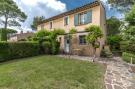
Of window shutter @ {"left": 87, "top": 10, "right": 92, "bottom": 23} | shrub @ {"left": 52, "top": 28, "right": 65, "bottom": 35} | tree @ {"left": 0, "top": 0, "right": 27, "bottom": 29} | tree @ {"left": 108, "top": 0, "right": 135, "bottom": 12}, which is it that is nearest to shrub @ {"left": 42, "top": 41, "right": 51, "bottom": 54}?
shrub @ {"left": 52, "top": 28, "right": 65, "bottom": 35}

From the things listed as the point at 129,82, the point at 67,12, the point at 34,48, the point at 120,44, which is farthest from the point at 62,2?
the point at 129,82

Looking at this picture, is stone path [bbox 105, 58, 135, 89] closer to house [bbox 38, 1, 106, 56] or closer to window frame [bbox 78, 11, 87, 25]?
house [bbox 38, 1, 106, 56]

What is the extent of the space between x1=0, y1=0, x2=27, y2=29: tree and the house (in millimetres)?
15876

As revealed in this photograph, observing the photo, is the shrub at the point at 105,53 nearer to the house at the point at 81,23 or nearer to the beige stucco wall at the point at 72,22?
the house at the point at 81,23

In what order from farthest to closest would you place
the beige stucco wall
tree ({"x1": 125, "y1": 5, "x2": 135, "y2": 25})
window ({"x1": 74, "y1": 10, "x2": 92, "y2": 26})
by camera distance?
window ({"x1": 74, "y1": 10, "x2": 92, "y2": 26}) → the beige stucco wall → tree ({"x1": 125, "y1": 5, "x2": 135, "y2": 25})

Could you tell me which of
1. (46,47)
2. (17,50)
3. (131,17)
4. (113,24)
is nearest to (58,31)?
(46,47)

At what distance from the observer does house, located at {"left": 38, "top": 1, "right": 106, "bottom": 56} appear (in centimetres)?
1738

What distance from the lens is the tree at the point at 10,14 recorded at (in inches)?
1302

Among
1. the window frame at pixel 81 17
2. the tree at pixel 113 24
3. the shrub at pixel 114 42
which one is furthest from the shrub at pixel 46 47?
the tree at pixel 113 24

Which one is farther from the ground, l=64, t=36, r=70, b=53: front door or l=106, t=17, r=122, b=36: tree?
l=106, t=17, r=122, b=36: tree

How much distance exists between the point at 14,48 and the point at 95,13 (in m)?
9.74

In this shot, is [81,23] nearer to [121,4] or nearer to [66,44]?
[66,44]

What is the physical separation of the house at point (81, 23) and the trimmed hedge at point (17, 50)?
4.49 m

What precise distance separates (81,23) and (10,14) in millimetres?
22299
